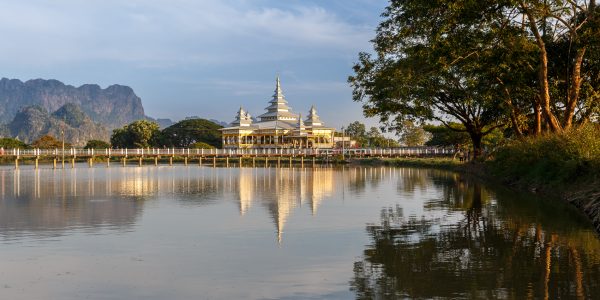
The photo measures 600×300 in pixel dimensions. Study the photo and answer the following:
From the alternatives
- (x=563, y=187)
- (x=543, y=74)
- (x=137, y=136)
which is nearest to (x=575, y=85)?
(x=543, y=74)

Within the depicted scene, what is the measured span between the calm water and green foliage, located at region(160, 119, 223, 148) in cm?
9630

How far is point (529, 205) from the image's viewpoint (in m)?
21.1

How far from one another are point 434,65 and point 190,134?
93.8 meters

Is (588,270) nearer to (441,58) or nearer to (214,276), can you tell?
(214,276)

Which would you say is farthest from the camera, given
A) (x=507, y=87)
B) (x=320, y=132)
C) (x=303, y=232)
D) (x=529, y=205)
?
(x=320, y=132)

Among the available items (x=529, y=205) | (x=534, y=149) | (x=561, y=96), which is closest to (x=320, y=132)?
(x=561, y=96)

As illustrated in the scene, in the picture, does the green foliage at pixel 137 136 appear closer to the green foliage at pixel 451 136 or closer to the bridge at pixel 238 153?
the bridge at pixel 238 153

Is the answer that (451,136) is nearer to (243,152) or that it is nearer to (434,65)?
(243,152)

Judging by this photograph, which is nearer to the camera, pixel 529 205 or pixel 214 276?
pixel 214 276

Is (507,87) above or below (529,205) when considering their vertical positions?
above

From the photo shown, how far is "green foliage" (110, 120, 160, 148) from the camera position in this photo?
110 m

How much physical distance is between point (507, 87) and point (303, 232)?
1964 cm

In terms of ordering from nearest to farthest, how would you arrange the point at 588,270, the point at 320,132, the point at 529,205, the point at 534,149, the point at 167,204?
the point at 588,270
the point at 529,205
the point at 167,204
the point at 534,149
the point at 320,132

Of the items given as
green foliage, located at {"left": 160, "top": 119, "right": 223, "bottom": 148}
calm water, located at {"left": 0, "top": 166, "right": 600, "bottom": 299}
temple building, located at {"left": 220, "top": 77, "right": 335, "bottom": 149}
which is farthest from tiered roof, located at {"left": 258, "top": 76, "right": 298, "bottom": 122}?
calm water, located at {"left": 0, "top": 166, "right": 600, "bottom": 299}
